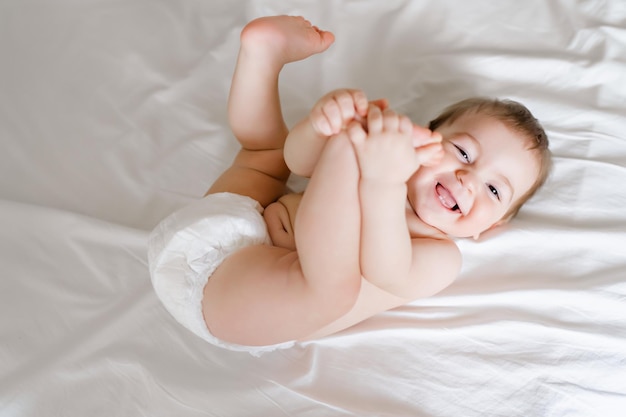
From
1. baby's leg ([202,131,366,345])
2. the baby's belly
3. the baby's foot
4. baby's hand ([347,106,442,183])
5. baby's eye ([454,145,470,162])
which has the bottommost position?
the baby's belly

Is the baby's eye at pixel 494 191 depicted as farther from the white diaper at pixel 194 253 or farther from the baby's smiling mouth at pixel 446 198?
the white diaper at pixel 194 253

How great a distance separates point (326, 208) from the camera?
1.00 m

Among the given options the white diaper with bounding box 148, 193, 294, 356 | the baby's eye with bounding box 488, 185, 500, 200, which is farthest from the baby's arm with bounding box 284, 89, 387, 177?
the baby's eye with bounding box 488, 185, 500, 200

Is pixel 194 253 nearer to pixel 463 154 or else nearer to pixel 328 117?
pixel 328 117

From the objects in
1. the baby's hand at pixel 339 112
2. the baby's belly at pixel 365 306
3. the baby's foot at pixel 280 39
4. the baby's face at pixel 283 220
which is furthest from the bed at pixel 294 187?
the baby's hand at pixel 339 112

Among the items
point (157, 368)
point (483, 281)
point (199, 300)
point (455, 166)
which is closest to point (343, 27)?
point (455, 166)

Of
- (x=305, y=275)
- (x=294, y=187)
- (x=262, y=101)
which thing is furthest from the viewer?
(x=294, y=187)

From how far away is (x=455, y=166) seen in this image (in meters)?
1.19

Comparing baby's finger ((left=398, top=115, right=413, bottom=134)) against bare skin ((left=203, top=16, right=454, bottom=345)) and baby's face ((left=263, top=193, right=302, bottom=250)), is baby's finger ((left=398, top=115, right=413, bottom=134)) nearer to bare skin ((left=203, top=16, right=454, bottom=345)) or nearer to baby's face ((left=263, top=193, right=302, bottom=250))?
bare skin ((left=203, top=16, right=454, bottom=345))

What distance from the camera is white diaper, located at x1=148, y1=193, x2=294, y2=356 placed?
1.14m

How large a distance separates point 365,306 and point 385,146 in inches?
13.3

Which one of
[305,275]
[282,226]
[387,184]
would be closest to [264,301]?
[305,275]

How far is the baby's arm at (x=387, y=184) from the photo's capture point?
0.96 metres

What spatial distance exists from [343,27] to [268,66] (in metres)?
0.44
